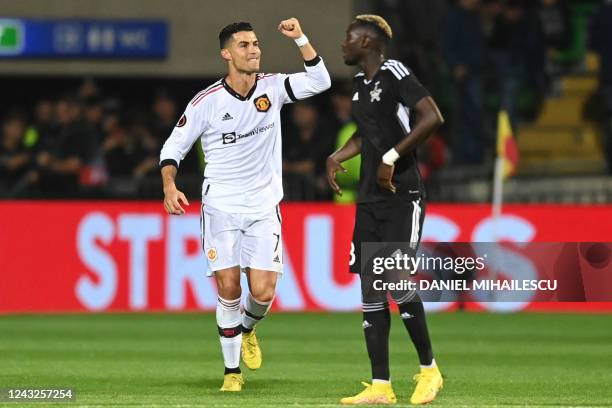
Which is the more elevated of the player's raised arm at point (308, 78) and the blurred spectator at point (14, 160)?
the player's raised arm at point (308, 78)

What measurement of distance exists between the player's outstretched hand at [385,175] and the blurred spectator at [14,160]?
1115cm

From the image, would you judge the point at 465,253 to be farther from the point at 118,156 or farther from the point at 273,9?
the point at 273,9

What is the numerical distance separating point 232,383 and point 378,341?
1.37 m

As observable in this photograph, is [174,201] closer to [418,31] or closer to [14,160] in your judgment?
[14,160]

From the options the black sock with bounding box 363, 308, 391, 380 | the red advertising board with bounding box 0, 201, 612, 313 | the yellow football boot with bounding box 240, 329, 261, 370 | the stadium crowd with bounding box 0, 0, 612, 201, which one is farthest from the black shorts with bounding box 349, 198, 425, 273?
the stadium crowd with bounding box 0, 0, 612, 201

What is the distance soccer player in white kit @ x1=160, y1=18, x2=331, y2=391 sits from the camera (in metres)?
10.4

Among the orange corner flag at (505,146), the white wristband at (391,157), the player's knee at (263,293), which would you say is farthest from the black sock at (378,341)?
the orange corner flag at (505,146)

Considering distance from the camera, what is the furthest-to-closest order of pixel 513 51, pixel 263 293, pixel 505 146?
pixel 513 51 < pixel 505 146 < pixel 263 293

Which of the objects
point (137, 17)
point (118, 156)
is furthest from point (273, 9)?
point (118, 156)

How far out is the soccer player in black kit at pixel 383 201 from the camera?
9.33 meters

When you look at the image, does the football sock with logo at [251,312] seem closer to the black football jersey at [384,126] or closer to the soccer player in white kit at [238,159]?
the soccer player in white kit at [238,159]

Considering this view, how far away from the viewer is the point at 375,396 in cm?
928

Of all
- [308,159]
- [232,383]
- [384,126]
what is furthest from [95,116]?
[384,126]

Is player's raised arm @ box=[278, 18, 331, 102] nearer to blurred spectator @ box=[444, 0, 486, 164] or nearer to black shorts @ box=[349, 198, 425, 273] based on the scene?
black shorts @ box=[349, 198, 425, 273]
